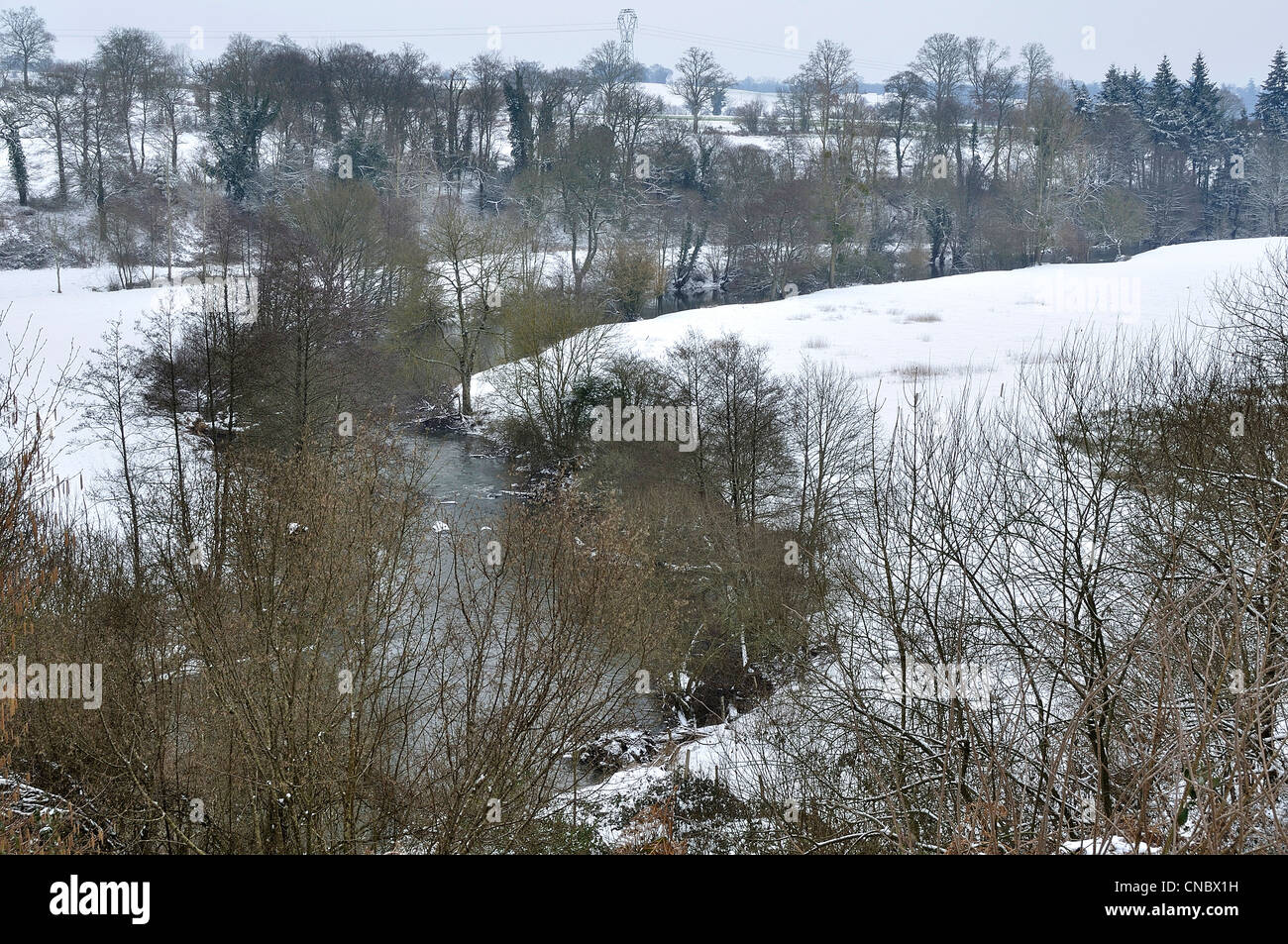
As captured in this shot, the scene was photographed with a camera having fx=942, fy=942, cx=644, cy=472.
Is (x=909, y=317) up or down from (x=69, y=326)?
up

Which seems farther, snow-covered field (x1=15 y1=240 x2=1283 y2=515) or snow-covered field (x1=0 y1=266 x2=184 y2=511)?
snow-covered field (x1=15 y1=240 x2=1283 y2=515)

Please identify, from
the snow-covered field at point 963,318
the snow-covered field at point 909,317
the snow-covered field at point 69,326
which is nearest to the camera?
the snow-covered field at point 69,326

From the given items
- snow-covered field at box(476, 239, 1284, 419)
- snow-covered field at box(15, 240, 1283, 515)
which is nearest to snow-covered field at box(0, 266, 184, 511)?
snow-covered field at box(15, 240, 1283, 515)

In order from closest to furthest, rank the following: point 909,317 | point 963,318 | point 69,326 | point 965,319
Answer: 1. point 69,326
2. point 965,319
3. point 963,318
4. point 909,317

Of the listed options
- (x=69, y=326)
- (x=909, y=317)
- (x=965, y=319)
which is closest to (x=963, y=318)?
(x=965, y=319)

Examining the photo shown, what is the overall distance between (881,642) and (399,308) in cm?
2453

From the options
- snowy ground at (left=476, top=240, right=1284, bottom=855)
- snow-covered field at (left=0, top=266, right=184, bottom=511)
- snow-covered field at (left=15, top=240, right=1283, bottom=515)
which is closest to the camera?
snow-covered field at (left=0, top=266, right=184, bottom=511)

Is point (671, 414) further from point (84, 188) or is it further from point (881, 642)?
point (84, 188)

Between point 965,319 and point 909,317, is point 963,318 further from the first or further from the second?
point 909,317

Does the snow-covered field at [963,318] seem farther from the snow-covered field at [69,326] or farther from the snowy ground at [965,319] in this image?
the snow-covered field at [69,326]

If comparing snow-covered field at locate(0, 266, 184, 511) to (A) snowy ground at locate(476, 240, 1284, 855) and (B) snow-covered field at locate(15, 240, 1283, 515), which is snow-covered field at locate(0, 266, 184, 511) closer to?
(B) snow-covered field at locate(15, 240, 1283, 515)

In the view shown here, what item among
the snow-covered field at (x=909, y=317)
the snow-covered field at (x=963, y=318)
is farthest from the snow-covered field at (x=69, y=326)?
the snow-covered field at (x=963, y=318)
